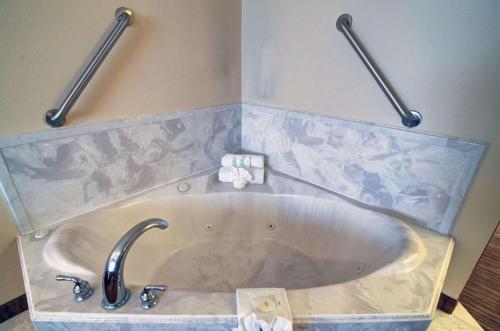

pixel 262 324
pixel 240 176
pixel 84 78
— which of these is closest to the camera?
pixel 262 324

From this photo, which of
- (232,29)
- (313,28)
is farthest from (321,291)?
(232,29)

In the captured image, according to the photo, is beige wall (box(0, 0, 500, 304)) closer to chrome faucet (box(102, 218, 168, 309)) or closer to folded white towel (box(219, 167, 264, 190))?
folded white towel (box(219, 167, 264, 190))

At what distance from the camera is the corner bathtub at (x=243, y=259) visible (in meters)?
0.68

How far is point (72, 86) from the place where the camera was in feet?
3.01

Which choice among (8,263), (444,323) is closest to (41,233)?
(8,263)

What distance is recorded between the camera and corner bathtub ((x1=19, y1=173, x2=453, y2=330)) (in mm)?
678

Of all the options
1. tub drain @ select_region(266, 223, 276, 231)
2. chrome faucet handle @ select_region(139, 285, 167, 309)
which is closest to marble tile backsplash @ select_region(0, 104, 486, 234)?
tub drain @ select_region(266, 223, 276, 231)

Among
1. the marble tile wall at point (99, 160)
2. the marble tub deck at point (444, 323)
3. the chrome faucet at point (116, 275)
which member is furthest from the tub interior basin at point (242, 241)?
the marble tub deck at point (444, 323)

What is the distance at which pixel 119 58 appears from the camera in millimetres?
1003

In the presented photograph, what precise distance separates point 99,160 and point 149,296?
68cm

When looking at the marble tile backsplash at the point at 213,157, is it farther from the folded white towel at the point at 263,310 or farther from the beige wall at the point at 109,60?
the folded white towel at the point at 263,310

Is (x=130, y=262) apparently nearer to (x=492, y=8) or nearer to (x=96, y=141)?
(x=96, y=141)

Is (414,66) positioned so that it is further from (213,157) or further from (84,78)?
(84,78)

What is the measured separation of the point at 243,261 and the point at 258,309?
69cm
